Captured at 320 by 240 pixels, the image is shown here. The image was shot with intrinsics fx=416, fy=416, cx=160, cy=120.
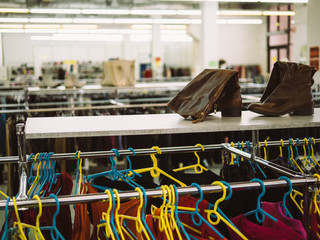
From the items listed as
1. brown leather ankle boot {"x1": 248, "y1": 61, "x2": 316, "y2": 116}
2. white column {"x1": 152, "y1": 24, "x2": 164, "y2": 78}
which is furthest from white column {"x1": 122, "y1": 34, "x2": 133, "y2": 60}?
brown leather ankle boot {"x1": 248, "y1": 61, "x2": 316, "y2": 116}

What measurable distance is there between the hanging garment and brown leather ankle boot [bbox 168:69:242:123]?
0.55m

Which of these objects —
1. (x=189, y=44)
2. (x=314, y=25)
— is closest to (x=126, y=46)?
(x=189, y=44)

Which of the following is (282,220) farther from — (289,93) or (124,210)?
(289,93)

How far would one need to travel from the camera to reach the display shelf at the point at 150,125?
5.86 feet

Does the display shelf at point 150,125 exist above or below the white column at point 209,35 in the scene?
below

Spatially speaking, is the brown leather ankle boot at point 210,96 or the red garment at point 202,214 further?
the brown leather ankle boot at point 210,96

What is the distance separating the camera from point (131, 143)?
201 inches

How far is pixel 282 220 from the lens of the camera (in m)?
1.57

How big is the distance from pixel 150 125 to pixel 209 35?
31.1 feet

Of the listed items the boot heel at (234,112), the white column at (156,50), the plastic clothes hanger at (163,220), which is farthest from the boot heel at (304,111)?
the white column at (156,50)

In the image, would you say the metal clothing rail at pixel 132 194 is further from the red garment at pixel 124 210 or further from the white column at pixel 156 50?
the white column at pixel 156 50

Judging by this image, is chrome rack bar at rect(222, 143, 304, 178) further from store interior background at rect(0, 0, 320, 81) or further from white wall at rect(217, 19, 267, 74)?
white wall at rect(217, 19, 267, 74)

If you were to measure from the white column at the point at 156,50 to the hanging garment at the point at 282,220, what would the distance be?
1454 cm

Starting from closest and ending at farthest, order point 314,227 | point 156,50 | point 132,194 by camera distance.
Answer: point 132,194 < point 314,227 < point 156,50
